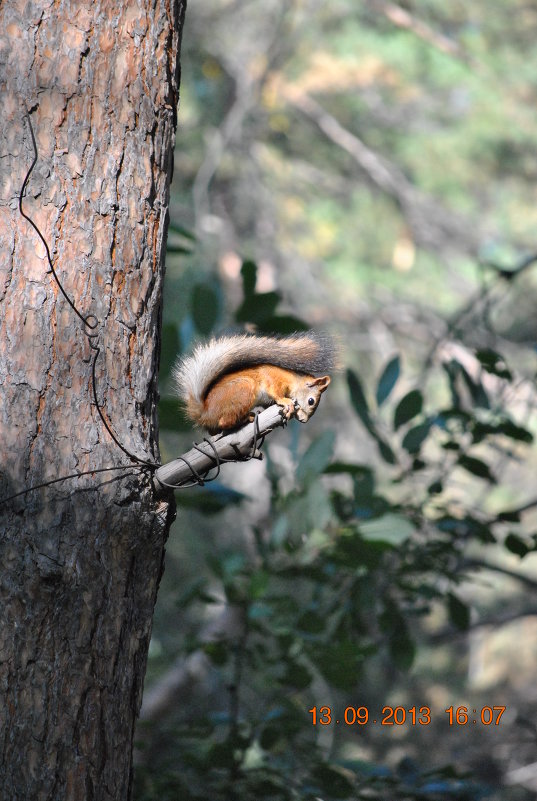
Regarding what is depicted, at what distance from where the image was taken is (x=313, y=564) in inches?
97.4

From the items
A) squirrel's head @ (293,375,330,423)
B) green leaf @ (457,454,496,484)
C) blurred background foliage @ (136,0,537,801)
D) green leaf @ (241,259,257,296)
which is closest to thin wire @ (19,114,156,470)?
squirrel's head @ (293,375,330,423)

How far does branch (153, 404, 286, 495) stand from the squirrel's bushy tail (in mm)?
103

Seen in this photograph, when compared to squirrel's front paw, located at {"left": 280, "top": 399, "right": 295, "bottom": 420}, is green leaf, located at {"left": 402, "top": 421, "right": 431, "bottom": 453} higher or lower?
higher

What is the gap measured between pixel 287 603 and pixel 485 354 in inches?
36.0

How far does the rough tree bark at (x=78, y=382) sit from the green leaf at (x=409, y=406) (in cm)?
116

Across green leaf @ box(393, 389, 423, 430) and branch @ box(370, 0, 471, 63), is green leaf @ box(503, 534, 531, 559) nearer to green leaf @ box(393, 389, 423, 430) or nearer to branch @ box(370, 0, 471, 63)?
green leaf @ box(393, 389, 423, 430)

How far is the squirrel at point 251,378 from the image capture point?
144cm

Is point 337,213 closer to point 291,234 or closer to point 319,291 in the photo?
point 291,234

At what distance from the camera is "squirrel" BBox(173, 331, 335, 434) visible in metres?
1.44

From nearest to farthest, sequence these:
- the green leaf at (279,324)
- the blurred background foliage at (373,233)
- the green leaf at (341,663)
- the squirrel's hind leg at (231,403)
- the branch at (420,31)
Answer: the squirrel's hind leg at (231,403)
the green leaf at (341,663)
the green leaf at (279,324)
the blurred background foliage at (373,233)
the branch at (420,31)

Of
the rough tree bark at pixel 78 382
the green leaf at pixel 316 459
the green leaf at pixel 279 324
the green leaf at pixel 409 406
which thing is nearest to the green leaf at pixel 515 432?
the green leaf at pixel 409 406

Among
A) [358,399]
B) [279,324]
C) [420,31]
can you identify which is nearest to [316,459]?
[358,399]

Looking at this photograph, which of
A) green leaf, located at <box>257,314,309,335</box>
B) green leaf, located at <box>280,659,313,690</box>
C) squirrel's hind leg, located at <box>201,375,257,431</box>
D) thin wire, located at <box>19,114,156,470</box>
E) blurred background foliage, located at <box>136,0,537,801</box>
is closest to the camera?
thin wire, located at <box>19,114,156,470</box>

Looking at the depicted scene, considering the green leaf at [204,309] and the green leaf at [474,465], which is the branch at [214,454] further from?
the green leaf at [474,465]
